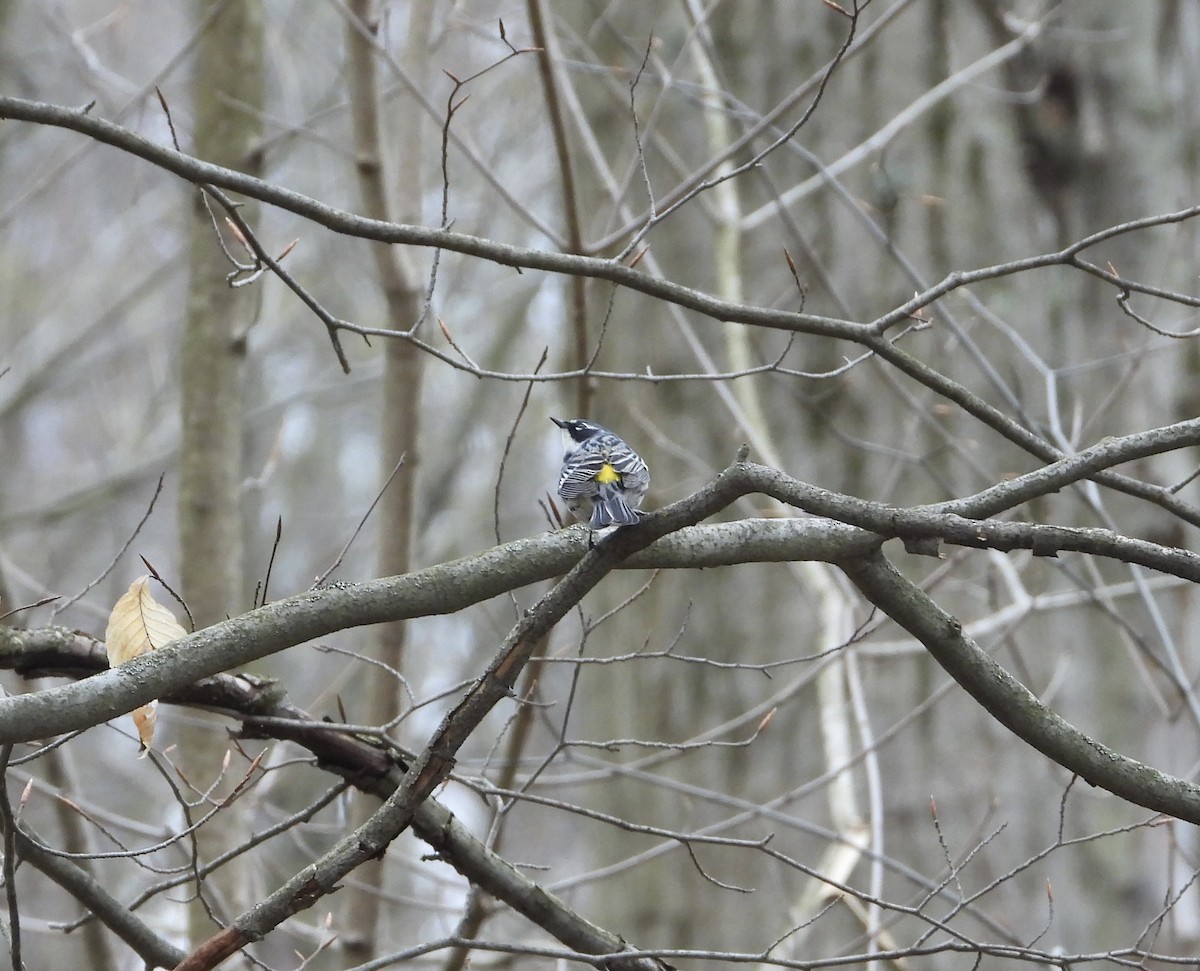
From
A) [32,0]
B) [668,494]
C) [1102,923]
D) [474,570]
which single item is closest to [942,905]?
[1102,923]

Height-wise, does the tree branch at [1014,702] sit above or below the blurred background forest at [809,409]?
below

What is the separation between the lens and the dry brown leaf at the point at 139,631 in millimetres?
2232

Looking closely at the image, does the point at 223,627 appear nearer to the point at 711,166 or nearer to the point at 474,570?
the point at 474,570

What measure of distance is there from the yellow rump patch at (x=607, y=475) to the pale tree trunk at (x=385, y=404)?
92 centimetres

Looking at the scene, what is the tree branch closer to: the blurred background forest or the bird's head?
the blurred background forest

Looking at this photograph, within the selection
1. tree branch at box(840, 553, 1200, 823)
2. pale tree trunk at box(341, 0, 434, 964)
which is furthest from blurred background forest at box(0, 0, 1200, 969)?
tree branch at box(840, 553, 1200, 823)

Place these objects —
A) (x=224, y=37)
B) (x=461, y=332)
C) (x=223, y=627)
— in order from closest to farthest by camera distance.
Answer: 1. (x=223, y=627)
2. (x=224, y=37)
3. (x=461, y=332)

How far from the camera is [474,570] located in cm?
210

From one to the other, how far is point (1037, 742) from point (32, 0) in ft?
28.9

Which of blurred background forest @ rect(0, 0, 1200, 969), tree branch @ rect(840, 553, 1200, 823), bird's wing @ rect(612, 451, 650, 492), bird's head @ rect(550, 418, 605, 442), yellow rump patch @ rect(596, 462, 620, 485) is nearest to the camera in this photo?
tree branch @ rect(840, 553, 1200, 823)

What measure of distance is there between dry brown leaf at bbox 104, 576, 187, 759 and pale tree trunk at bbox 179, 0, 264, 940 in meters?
1.92

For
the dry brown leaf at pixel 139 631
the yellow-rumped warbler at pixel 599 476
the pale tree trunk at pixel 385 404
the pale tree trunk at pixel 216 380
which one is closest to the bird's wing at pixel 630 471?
the yellow-rumped warbler at pixel 599 476

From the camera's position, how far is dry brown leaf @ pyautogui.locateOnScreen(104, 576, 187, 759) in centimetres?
223

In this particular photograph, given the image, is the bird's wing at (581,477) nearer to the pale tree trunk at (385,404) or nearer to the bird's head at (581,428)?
the bird's head at (581,428)
